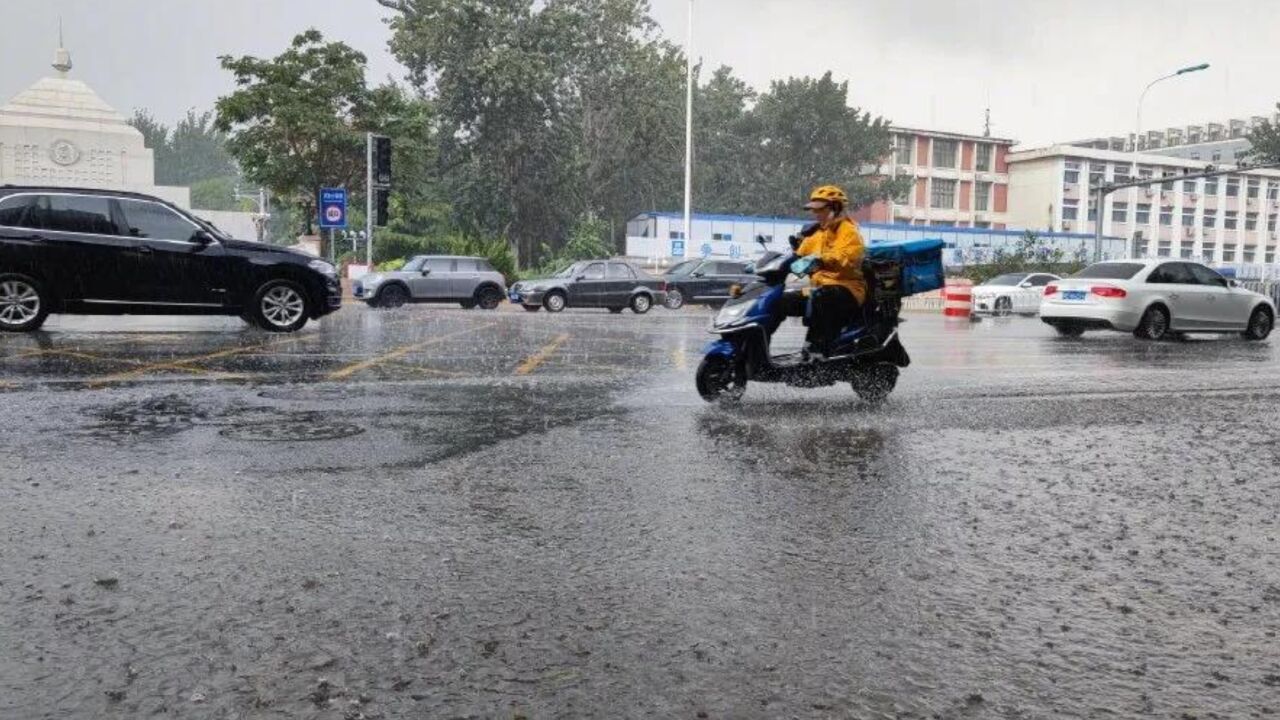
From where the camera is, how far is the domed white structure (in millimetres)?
52562

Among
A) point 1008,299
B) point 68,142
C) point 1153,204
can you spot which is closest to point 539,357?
point 1008,299

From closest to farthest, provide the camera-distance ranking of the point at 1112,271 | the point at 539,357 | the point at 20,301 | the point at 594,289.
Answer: the point at 539,357, the point at 20,301, the point at 1112,271, the point at 594,289

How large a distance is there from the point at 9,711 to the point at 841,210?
698 cm

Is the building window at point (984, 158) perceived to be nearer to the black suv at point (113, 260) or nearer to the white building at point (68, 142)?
the white building at point (68, 142)

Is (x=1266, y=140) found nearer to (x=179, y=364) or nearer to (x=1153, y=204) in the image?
(x=1153, y=204)

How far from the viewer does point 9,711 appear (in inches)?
96.5

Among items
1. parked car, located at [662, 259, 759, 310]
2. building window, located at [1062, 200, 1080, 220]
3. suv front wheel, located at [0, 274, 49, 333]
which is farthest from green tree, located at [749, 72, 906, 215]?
suv front wheel, located at [0, 274, 49, 333]

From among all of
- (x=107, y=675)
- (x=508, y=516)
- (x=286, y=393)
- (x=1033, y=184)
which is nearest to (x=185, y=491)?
(x=508, y=516)

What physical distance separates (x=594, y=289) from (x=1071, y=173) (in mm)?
67848

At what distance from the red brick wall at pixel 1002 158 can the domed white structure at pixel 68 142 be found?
65186 mm

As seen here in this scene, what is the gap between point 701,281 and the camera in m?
30.5

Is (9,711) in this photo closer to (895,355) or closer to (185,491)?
(185,491)

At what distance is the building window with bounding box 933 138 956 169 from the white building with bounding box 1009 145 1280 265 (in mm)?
5961

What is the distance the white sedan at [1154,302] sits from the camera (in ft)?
56.9
